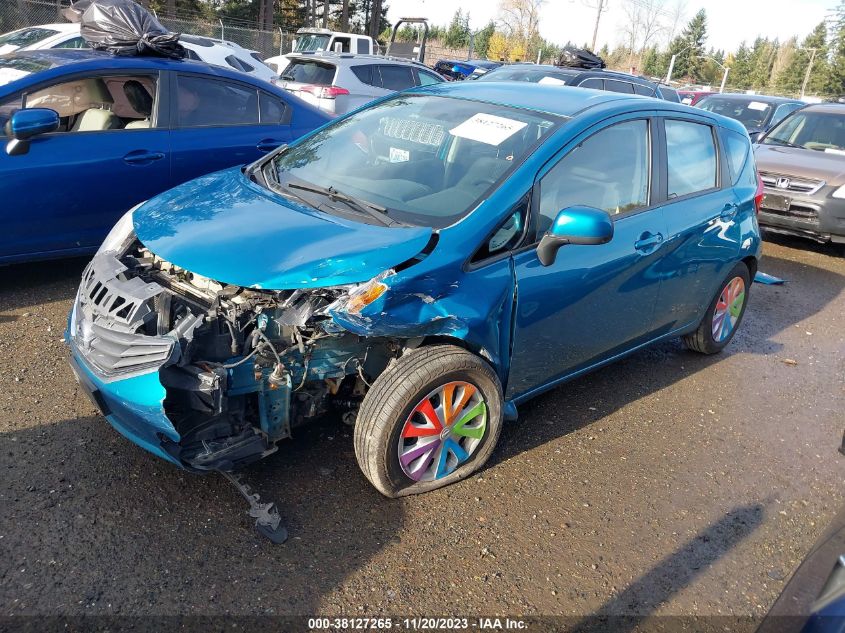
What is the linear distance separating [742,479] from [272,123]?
4.40 m

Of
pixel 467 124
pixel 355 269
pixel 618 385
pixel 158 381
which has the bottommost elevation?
pixel 618 385

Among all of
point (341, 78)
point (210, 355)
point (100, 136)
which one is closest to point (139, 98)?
point (100, 136)

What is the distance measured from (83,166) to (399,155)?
7.88 ft

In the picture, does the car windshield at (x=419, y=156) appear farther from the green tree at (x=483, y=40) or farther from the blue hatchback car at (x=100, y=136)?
the green tree at (x=483, y=40)

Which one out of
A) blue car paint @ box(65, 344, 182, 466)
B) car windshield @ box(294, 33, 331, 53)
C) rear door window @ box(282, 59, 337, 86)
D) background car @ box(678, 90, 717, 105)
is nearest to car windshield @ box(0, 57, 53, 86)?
blue car paint @ box(65, 344, 182, 466)

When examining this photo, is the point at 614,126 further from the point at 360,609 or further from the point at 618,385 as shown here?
the point at 360,609

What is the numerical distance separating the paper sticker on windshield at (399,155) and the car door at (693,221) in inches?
58.6

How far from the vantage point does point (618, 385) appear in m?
4.48

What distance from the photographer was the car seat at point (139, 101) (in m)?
5.02

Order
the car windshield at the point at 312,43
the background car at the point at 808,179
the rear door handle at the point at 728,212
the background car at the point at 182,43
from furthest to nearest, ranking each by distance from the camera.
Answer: the car windshield at the point at 312,43 → the background car at the point at 182,43 → the background car at the point at 808,179 → the rear door handle at the point at 728,212

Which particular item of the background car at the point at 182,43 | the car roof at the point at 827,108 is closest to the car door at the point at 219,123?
the background car at the point at 182,43

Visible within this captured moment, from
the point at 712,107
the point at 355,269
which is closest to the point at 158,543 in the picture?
the point at 355,269

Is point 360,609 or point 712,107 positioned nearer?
point 360,609

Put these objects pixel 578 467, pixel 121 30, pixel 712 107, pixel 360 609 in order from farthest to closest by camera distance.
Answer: pixel 712 107 → pixel 121 30 → pixel 578 467 → pixel 360 609
